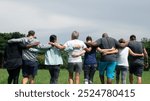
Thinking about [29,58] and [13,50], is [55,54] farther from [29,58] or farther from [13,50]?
[13,50]

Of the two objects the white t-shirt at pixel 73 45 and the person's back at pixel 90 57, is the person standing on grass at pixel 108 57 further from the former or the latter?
the person's back at pixel 90 57

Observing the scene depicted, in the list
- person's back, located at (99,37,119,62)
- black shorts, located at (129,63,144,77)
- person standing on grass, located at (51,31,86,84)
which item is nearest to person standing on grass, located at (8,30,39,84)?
person standing on grass, located at (51,31,86,84)

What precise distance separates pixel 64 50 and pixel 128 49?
2.28m


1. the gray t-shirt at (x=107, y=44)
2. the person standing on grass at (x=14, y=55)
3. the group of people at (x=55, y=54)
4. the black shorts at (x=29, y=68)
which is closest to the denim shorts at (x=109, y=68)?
the group of people at (x=55, y=54)

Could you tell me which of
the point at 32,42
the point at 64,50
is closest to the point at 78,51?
the point at 64,50

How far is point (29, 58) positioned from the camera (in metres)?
16.0

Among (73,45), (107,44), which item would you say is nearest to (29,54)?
(73,45)

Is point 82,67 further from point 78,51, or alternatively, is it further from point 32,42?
point 32,42

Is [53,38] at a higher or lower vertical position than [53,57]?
higher

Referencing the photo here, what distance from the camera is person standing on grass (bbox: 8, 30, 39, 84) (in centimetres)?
1585

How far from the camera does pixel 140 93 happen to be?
11.9 metres

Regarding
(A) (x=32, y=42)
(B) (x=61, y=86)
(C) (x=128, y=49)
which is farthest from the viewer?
(C) (x=128, y=49)

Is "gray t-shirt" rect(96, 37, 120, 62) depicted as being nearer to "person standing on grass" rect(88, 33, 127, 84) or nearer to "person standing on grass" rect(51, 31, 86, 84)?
"person standing on grass" rect(88, 33, 127, 84)

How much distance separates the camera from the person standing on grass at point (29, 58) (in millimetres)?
15852
